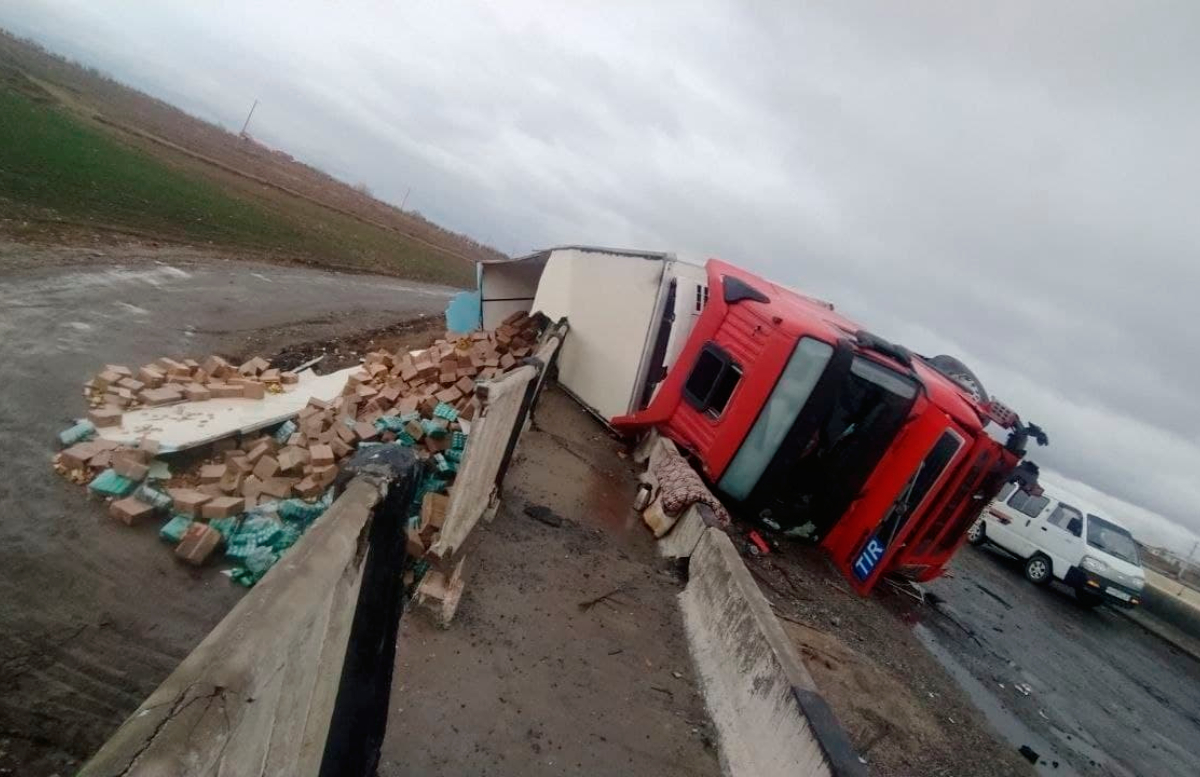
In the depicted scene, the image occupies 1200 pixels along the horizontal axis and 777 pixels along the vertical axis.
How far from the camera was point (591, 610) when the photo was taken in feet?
16.3

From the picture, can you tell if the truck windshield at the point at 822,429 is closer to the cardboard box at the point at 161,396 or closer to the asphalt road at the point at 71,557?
the asphalt road at the point at 71,557

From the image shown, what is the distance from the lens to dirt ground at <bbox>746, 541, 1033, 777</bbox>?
5039mm

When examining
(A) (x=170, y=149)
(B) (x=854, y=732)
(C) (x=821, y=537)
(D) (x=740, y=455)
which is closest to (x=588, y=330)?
(D) (x=740, y=455)

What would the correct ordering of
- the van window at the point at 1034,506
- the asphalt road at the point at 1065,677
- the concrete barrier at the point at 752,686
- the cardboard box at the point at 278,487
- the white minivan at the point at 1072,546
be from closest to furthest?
the concrete barrier at the point at 752,686, the cardboard box at the point at 278,487, the asphalt road at the point at 1065,677, the white minivan at the point at 1072,546, the van window at the point at 1034,506

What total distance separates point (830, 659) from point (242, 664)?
17.6ft

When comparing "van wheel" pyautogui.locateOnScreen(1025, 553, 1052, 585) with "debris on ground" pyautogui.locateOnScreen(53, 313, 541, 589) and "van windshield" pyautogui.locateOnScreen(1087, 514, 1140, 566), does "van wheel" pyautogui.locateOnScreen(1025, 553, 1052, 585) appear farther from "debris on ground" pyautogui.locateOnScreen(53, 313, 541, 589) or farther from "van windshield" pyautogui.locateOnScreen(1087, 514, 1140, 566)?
"debris on ground" pyautogui.locateOnScreen(53, 313, 541, 589)

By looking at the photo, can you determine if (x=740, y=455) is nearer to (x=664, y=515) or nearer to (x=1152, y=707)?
(x=664, y=515)

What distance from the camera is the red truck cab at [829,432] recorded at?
21.8 ft

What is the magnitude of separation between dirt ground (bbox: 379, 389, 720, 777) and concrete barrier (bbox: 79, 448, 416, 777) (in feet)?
2.96

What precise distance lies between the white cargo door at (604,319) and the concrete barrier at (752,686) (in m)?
3.77

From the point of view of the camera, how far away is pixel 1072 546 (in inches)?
554

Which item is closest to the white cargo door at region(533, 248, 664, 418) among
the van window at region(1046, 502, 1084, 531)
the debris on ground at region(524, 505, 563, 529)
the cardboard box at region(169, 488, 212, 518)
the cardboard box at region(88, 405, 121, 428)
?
the debris on ground at region(524, 505, 563, 529)

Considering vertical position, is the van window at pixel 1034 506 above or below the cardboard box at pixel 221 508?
above

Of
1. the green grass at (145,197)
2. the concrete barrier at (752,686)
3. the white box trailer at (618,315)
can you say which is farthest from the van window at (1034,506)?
the green grass at (145,197)
